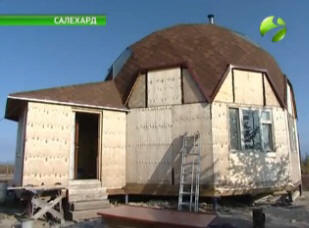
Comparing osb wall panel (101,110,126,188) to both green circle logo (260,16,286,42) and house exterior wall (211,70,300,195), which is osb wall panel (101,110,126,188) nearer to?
house exterior wall (211,70,300,195)

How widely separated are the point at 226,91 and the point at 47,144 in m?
6.65

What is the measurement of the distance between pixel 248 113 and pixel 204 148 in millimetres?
2328

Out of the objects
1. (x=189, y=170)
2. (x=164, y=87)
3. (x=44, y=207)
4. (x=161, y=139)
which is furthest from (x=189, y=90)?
(x=44, y=207)

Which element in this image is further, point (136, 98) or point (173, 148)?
point (136, 98)

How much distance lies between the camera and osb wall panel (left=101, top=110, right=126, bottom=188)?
11.7 metres

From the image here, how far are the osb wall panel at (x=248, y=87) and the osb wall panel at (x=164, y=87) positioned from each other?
7.37 ft

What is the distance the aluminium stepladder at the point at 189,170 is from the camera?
10734mm

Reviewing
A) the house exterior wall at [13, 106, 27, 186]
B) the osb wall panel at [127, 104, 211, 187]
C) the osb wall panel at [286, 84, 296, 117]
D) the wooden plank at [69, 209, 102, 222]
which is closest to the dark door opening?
the house exterior wall at [13, 106, 27, 186]

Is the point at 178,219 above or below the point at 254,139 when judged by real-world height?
below

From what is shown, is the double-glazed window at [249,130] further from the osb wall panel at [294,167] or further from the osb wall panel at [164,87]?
the osb wall panel at [164,87]

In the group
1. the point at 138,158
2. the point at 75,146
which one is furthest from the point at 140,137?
the point at 75,146

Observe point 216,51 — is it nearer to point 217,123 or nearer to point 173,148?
point 217,123

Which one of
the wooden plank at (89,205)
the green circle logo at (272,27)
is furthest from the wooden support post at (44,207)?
the green circle logo at (272,27)

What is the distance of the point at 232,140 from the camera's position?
1158 centimetres
